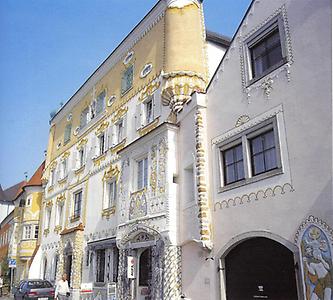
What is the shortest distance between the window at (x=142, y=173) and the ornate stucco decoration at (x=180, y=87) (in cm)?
272

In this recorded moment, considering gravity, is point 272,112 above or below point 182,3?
below

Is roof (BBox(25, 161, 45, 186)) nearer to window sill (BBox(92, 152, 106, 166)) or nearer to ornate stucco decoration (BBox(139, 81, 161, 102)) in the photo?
window sill (BBox(92, 152, 106, 166))

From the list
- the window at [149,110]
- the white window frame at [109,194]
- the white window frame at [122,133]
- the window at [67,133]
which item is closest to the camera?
the window at [149,110]

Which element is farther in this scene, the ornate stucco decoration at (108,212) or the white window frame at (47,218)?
the white window frame at (47,218)

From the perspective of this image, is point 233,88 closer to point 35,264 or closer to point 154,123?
point 154,123

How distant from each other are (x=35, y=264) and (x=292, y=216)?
24326mm

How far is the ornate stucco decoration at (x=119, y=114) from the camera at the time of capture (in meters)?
21.5

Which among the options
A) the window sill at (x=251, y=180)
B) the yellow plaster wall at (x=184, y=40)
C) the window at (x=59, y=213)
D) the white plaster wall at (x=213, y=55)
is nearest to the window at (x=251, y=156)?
the window sill at (x=251, y=180)

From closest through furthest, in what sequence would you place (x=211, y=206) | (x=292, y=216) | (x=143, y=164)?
(x=292, y=216) < (x=211, y=206) < (x=143, y=164)

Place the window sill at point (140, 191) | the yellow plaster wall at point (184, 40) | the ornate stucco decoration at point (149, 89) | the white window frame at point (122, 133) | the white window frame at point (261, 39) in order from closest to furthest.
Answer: the white window frame at point (261, 39)
the window sill at point (140, 191)
the yellow plaster wall at point (184, 40)
the ornate stucco decoration at point (149, 89)
the white window frame at point (122, 133)

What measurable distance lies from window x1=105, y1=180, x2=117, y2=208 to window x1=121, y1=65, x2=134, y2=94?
5.43 m

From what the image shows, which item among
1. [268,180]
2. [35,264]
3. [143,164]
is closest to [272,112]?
[268,180]

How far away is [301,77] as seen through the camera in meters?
10.2

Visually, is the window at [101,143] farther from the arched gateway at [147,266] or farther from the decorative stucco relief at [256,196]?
the decorative stucco relief at [256,196]
